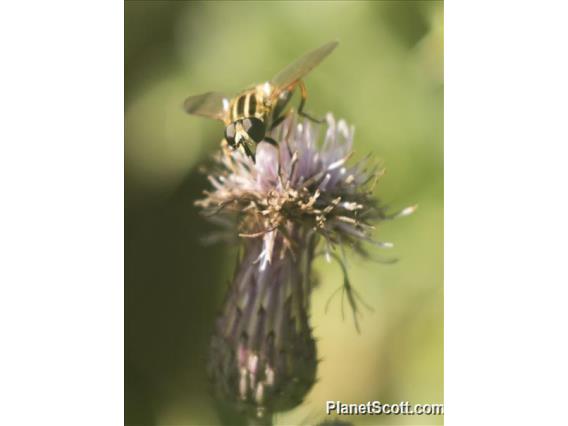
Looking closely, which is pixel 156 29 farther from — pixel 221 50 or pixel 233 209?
pixel 233 209

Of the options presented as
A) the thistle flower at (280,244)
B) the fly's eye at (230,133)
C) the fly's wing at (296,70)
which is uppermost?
the fly's wing at (296,70)

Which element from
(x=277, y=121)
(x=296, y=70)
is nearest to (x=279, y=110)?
(x=277, y=121)

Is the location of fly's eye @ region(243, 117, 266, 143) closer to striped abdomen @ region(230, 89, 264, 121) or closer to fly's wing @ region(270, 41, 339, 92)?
striped abdomen @ region(230, 89, 264, 121)

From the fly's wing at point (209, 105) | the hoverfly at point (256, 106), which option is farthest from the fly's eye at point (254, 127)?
the fly's wing at point (209, 105)

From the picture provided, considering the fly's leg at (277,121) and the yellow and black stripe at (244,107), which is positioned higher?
the yellow and black stripe at (244,107)

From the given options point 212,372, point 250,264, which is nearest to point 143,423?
Answer: point 212,372

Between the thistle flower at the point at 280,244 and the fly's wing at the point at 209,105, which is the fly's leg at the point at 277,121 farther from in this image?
the fly's wing at the point at 209,105

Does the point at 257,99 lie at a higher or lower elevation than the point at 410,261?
higher
